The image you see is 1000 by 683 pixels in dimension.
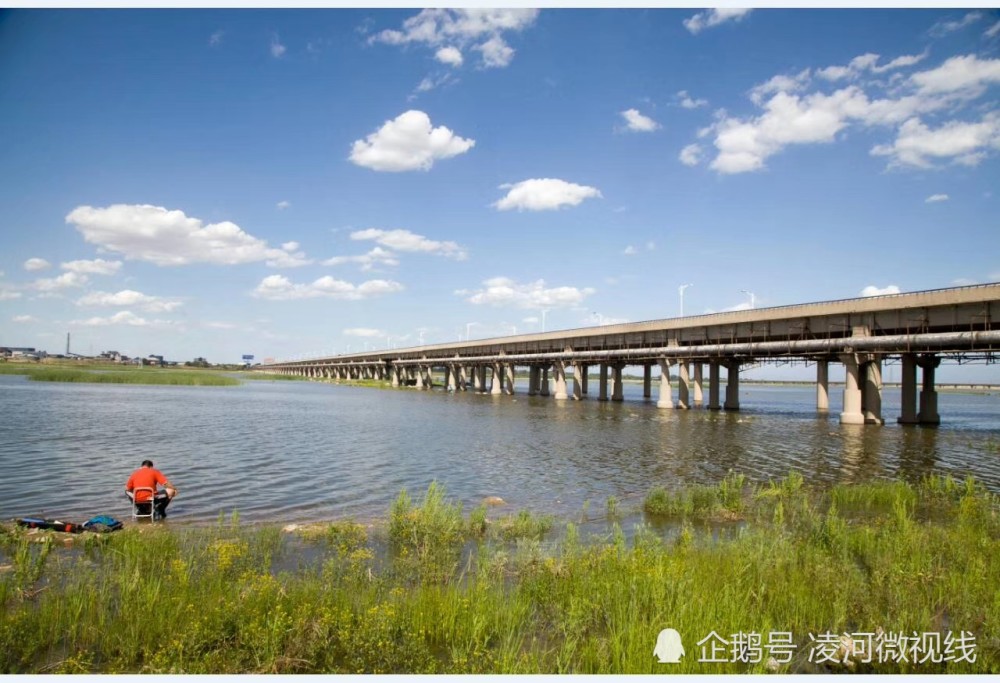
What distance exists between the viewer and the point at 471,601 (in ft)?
25.7

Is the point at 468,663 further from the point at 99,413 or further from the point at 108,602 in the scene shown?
the point at 99,413

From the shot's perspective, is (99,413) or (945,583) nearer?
(945,583)

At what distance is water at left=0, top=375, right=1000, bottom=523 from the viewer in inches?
696

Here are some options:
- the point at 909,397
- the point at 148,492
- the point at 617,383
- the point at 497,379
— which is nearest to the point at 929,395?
the point at 909,397

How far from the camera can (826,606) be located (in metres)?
8.02

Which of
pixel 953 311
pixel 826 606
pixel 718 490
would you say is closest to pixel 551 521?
pixel 718 490

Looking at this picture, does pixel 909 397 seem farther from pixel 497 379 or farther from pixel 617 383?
pixel 497 379

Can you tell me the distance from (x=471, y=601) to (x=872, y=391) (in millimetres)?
48085

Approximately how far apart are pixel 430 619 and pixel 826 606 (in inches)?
221

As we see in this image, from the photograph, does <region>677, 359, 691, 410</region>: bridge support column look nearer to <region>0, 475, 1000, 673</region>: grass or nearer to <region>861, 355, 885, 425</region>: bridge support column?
<region>861, 355, 885, 425</region>: bridge support column

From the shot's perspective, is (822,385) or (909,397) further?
(822,385)

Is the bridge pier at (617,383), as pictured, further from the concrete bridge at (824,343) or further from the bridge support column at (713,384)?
the bridge support column at (713,384)

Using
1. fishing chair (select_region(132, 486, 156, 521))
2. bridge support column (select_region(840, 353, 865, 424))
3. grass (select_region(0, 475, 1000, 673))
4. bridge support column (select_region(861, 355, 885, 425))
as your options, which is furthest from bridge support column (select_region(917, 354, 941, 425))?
fishing chair (select_region(132, 486, 156, 521))

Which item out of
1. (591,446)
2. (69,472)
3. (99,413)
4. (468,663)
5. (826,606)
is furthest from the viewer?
(99,413)
